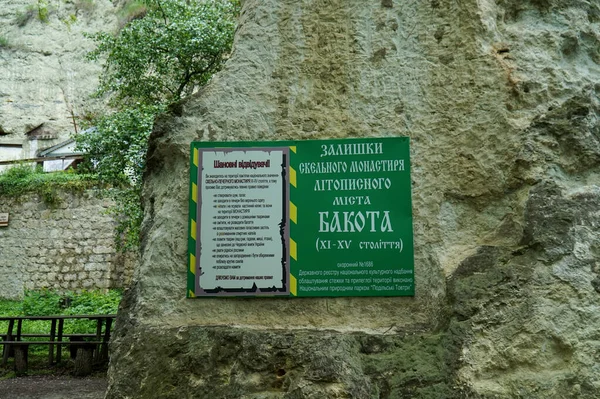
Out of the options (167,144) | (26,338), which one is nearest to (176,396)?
(167,144)

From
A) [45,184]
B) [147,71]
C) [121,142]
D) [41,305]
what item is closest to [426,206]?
[121,142]

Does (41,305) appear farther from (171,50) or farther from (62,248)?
(171,50)

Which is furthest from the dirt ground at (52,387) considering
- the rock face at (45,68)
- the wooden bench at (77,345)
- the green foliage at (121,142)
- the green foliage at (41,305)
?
the rock face at (45,68)

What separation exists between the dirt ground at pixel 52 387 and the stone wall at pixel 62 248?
5.81 m

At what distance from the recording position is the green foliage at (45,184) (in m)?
13.9

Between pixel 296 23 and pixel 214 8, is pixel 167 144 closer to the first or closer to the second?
pixel 296 23

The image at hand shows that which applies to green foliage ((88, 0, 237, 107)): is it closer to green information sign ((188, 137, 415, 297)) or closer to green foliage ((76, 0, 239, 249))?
green foliage ((76, 0, 239, 249))

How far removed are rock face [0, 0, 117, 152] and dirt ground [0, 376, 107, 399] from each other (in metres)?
17.5

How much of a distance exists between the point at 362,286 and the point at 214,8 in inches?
328

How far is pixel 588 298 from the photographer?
232cm

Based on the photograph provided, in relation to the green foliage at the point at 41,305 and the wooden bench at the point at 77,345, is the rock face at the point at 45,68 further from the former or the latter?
the wooden bench at the point at 77,345

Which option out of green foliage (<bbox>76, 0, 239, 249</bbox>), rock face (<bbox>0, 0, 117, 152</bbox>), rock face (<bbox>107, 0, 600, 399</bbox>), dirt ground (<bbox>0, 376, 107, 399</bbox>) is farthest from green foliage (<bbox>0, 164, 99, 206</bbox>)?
rock face (<bbox>107, 0, 600, 399</bbox>)

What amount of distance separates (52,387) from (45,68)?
68.1 ft

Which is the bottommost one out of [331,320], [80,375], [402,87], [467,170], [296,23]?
[80,375]
